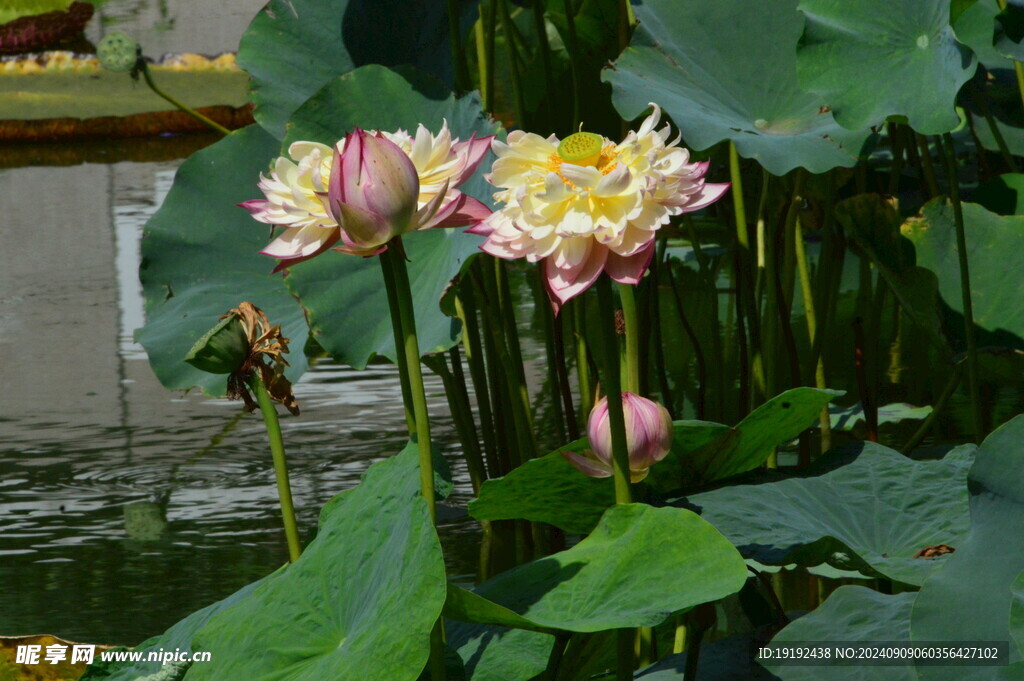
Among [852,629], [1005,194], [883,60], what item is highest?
[883,60]

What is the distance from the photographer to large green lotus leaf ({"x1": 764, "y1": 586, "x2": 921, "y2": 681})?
0.53 metres

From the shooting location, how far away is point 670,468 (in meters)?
0.68

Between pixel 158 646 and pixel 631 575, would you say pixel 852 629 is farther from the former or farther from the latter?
pixel 158 646

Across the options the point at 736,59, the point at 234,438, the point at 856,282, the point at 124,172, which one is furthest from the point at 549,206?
the point at 124,172

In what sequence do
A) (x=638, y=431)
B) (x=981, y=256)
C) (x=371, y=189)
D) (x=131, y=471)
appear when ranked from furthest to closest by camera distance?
(x=131, y=471)
(x=981, y=256)
(x=638, y=431)
(x=371, y=189)

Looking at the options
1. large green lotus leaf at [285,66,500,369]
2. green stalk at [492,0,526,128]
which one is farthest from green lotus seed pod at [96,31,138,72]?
green stalk at [492,0,526,128]

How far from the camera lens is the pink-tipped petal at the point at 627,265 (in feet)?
1.52

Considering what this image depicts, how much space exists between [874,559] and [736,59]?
1.72 feet

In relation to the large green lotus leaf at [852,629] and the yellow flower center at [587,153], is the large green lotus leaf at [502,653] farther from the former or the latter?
the yellow flower center at [587,153]

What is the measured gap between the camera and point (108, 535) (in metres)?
1.08

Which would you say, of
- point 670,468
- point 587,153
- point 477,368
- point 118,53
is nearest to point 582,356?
point 477,368

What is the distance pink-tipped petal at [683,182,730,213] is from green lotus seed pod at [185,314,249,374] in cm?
26

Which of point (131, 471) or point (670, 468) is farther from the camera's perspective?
point (131, 471)

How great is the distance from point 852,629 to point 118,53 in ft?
3.10
